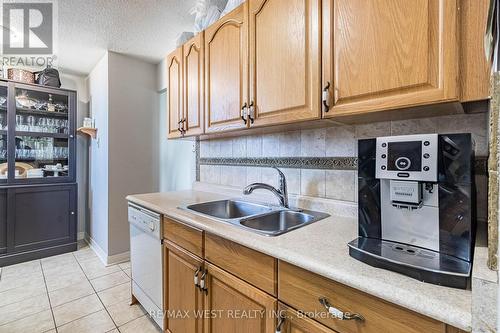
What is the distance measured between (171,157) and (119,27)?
1.41m

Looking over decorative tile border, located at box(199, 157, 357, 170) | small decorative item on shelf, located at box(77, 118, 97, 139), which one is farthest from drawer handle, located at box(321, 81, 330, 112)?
small decorative item on shelf, located at box(77, 118, 97, 139)

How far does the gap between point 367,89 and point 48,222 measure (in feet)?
11.9

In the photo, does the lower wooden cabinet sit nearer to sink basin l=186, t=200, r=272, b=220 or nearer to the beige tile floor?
sink basin l=186, t=200, r=272, b=220

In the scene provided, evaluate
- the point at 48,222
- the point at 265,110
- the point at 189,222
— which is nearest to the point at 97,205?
the point at 48,222

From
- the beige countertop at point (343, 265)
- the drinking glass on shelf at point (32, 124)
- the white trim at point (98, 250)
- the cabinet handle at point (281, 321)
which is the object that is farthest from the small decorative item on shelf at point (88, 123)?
the cabinet handle at point (281, 321)

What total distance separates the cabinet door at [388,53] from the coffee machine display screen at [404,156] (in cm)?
20

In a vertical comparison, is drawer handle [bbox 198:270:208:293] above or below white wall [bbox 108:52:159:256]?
below

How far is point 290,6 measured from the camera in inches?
45.1

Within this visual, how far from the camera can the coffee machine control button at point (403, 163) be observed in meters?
0.71

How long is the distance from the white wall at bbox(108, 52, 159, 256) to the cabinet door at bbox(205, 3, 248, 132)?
1.65 m

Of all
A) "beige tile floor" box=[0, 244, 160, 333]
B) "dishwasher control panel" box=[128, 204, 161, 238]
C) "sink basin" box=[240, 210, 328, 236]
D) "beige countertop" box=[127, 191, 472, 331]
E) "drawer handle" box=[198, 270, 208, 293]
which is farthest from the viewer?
"beige tile floor" box=[0, 244, 160, 333]

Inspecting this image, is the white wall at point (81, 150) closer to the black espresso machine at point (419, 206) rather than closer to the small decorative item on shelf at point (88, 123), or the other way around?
the small decorative item on shelf at point (88, 123)

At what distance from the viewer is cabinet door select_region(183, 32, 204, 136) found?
1705 mm

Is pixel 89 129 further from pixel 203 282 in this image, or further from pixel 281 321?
pixel 281 321
